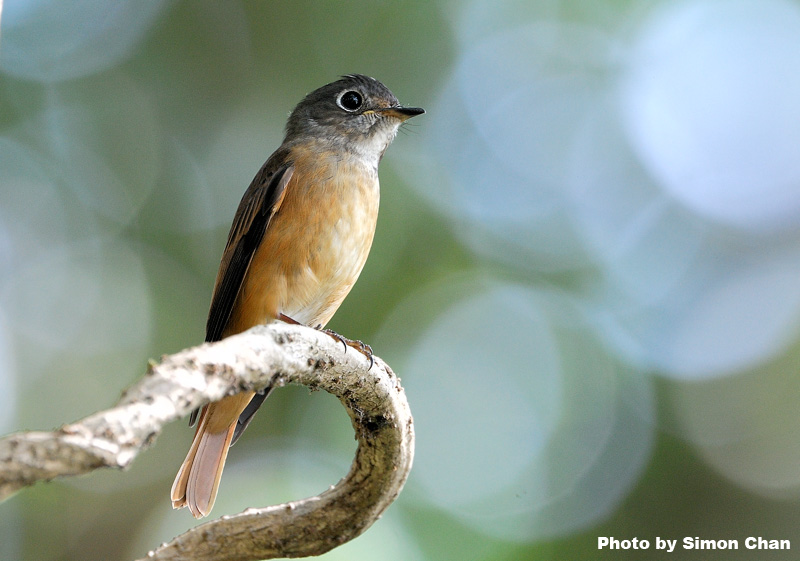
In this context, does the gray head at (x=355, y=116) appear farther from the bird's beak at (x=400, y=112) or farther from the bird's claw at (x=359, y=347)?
the bird's claw at (x=359, y=347)

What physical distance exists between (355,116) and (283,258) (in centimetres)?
125

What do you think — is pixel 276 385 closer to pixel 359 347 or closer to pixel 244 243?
pixel 359 347

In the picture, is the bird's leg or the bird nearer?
the bird's leg

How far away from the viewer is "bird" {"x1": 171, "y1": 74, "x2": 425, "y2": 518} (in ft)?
12.8

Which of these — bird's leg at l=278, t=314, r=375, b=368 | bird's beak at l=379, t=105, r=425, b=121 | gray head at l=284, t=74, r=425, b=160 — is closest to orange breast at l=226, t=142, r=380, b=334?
bird's leg at l=278, t=314, r=375, b=368

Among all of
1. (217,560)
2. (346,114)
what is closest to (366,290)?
(346,114)

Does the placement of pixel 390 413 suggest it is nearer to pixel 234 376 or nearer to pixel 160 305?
pixel 234 376

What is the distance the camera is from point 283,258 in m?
3.92

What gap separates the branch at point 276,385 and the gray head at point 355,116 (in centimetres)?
190

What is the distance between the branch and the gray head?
1902mm

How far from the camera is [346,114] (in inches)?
187

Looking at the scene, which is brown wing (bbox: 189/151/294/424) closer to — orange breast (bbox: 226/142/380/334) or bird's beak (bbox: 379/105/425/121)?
orange breast (bbox: 226/142/380/334)

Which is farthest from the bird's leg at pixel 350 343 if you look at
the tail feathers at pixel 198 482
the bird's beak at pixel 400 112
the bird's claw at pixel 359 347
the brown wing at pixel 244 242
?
the bird's beak at pixel 400 112

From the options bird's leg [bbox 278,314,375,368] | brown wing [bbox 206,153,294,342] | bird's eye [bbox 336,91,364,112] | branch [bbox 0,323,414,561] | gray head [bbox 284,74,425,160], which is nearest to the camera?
branch [bbox 0,323,414,561]
